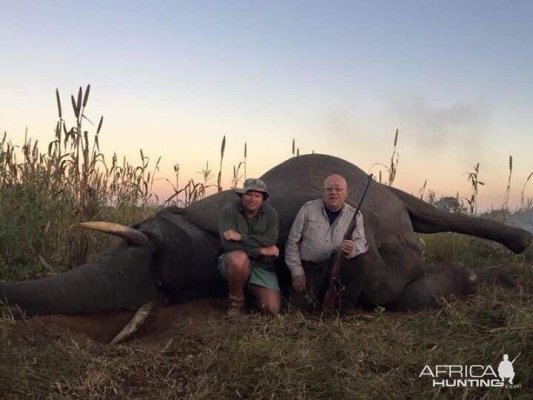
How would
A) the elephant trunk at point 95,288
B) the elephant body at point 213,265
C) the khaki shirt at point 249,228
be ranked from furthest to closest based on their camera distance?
1. the khaki shirt at point 249,228
2. the elephant body at point 213,265
3. the elephant trunk at point 95,288

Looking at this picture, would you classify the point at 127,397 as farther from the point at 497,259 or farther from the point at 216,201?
the point at 497,259

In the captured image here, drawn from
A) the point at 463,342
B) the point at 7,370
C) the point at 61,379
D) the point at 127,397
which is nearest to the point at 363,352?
the point at 463,342

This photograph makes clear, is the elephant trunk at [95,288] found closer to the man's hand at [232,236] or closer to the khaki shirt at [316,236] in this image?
the man's hand at [232,236]

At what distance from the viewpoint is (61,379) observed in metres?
3.34

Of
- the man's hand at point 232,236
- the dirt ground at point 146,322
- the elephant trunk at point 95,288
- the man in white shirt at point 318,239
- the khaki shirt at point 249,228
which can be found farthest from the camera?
the man in white shirt at point 318,239

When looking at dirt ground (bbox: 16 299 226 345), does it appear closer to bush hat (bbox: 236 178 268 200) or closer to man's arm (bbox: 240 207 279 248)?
man's arm (bbox: 240 207 279 248)

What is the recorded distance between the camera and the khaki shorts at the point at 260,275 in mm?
5168

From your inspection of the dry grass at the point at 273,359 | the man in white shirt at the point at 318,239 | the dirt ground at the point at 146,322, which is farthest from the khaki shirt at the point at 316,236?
the dry grass at the point at 273,359

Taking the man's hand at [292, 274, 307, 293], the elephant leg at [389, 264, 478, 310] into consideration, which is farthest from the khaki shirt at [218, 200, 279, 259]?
the elephant leg at [389, 264, 478, 310]

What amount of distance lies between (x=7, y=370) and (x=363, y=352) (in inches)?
73.0

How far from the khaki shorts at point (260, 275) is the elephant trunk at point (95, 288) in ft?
1.81

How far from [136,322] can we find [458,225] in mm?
4184

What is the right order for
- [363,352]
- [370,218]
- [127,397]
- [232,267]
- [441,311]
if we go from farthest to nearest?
[370,218] → [232,267] → [441,311] → [363,352] → [127,397]

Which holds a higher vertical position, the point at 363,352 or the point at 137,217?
the point at 137,217
